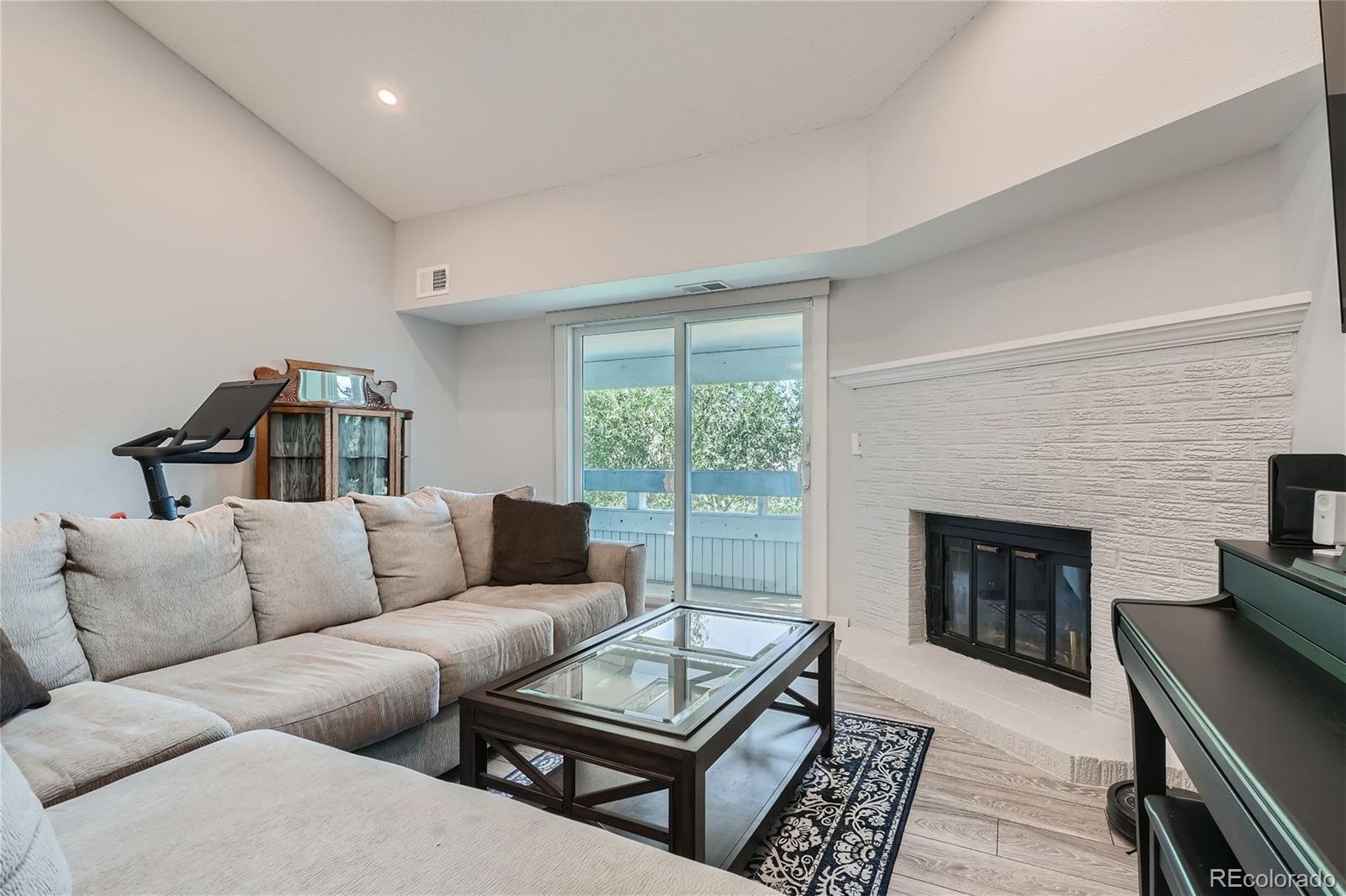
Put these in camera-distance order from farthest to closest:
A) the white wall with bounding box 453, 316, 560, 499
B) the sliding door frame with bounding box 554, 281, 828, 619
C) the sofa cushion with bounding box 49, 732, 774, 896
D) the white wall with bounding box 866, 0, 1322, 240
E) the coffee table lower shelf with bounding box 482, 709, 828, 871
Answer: the white wall with bounding box 453, 316, 560, 499 → the sliding door frame with bounding box 554, 281, 828, 619 → the white wall with bounding box 866, 0, 1322, 240 → the coffee table lower shelf with bounding box 482, 709, 828, 871 → the sofa cushion with bounding box 49, 732, 774, 896

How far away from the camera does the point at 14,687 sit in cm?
147

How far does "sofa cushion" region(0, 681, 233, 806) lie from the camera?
1.25m

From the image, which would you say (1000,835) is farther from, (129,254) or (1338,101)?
(129,254)

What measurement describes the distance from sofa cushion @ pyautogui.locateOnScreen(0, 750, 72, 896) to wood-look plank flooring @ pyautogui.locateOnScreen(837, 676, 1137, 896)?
5.51 ft

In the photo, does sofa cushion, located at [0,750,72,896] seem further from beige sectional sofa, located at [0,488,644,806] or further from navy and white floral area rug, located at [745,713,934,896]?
navy and white floral area rug, located at [745,713,934,896]

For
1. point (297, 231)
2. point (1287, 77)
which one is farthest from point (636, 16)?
point (297, 231)

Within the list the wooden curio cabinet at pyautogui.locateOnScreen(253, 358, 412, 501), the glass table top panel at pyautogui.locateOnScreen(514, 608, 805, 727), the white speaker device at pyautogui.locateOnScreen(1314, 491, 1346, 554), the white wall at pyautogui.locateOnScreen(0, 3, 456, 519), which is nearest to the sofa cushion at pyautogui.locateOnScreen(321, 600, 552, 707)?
the glass table top panel at pyautogui.locateOnScreen(514, 608, 805, 727)

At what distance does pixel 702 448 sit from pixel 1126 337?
251 cm

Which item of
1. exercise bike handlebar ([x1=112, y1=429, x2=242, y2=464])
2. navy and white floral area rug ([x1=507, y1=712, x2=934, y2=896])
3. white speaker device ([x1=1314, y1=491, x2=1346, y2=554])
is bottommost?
navy and white floral area rug ([x1=507, y1=712, x2=934, y2=896])

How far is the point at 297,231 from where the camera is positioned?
12.9 feet

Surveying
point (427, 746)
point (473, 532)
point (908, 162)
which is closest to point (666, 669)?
point (427, 746)

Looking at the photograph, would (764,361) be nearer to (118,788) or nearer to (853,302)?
(853,302)

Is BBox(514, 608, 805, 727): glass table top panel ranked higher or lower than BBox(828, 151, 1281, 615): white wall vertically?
lower

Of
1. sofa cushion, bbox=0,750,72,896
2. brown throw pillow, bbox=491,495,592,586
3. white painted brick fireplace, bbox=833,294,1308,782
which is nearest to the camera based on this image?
sofa cushion, bbox=0,750,72,896
